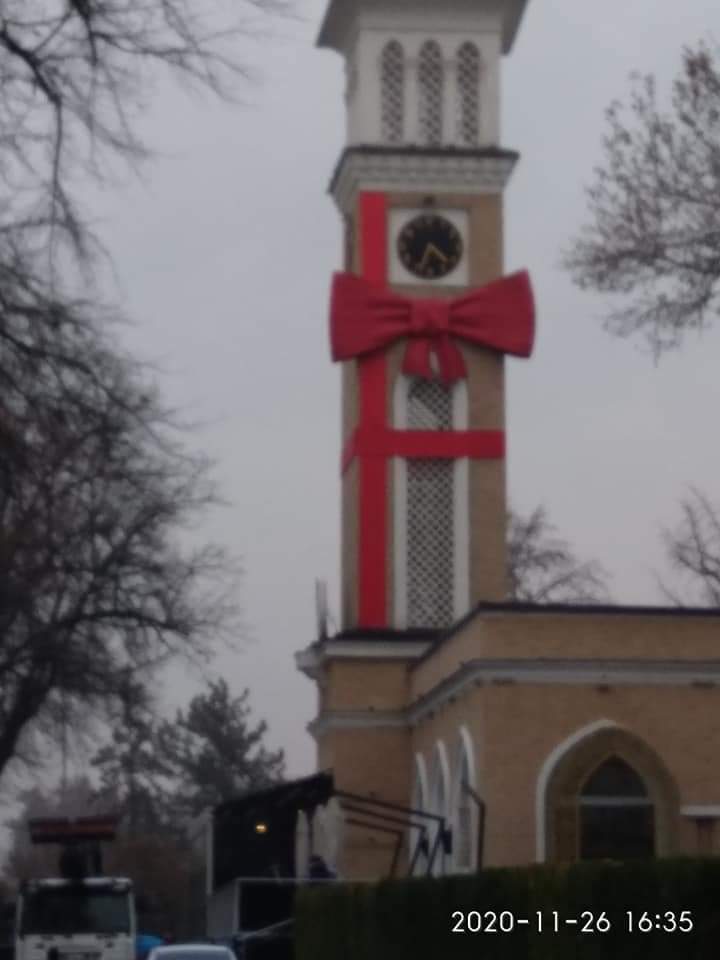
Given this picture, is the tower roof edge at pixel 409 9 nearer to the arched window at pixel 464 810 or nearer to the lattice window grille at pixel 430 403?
the lattice window grille at pixel 430 403

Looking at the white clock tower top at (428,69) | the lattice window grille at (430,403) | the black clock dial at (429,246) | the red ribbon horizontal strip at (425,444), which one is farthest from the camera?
the white clock tower top at (428,69)

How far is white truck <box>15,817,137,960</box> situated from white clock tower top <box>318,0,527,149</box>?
1708 cm

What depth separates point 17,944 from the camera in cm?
4766

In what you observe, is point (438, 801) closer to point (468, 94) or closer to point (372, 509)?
point (372, 509)

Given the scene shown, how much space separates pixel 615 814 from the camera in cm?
4119

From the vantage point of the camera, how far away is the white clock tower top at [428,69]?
182 ft

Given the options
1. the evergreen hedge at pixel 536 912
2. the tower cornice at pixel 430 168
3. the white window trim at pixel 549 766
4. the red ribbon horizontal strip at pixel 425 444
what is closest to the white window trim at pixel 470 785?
the white window trim at pixel 549 766

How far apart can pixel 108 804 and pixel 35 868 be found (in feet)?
19.5


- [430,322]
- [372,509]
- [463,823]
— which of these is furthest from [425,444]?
[463,823]

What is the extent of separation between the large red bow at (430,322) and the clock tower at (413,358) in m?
0.04

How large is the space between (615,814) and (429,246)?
1708cm

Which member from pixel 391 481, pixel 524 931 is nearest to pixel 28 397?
pixel 524 931
